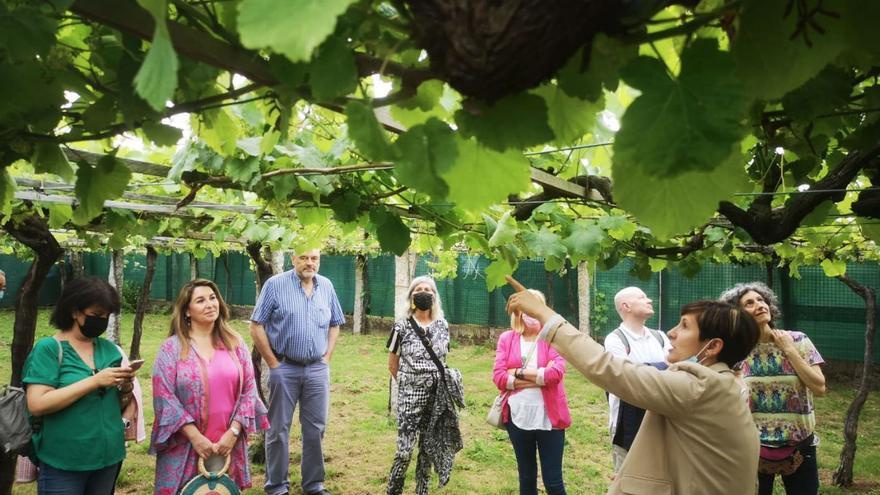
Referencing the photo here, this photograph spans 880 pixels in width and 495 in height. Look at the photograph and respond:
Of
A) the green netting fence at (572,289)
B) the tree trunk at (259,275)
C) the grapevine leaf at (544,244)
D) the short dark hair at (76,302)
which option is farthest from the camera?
the green netting fence at (572,289)

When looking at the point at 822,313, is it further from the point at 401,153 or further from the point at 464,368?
the point at 401,153

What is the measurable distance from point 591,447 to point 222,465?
14.4 ft

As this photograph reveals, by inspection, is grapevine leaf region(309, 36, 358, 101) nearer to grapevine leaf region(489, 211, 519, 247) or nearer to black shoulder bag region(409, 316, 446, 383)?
grapevine leaf region(489, 211, 519, 247)

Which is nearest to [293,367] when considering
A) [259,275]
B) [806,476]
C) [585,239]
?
[259,275]

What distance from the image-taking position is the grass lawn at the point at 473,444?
5.74m

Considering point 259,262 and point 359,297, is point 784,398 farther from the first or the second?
point 359,297

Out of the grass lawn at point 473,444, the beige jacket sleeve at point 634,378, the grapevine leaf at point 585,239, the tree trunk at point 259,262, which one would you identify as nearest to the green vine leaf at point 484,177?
the beige jacket sleeve at point 634,378

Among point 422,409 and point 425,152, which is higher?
point 425,152

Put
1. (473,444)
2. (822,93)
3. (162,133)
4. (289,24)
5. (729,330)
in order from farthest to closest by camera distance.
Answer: (473,444) < (729,330) < (162,133) < (822,93) < (289,24)

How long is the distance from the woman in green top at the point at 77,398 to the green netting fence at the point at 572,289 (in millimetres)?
4013

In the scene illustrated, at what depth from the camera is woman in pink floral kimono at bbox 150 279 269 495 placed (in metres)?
3.68

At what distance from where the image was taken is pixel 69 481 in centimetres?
322

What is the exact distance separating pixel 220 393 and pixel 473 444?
380cm

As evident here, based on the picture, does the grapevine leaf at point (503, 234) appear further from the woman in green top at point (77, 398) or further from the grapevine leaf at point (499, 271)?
the woman in green top at point (77, 398)
